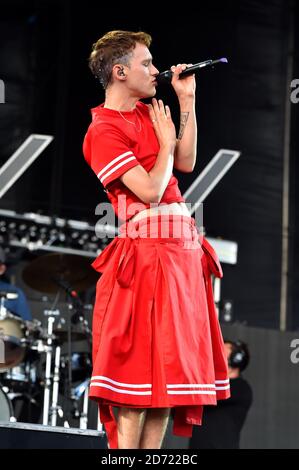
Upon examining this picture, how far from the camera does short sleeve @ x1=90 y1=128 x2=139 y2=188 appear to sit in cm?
268

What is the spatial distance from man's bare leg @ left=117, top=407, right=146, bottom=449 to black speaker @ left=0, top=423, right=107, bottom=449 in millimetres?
320

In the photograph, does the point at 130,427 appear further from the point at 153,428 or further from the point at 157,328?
the point at 157,328

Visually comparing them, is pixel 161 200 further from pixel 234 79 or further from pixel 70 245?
pixel 234 79

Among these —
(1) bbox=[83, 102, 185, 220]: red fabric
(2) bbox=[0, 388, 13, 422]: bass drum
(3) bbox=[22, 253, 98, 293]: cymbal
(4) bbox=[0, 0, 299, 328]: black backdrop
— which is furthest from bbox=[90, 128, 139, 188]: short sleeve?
(4) bbox=[0, 0, 299, 328]: black backdrop

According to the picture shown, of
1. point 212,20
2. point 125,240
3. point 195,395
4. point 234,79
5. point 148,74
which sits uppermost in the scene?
point 212,20

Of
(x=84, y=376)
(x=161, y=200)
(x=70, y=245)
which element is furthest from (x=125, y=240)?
(x=70, y=245)

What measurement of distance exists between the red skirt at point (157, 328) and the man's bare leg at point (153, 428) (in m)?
0.05

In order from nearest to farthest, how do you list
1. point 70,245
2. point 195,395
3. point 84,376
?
point 195,395 < point 84,376 < point 70,245

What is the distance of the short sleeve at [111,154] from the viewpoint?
2.68 m

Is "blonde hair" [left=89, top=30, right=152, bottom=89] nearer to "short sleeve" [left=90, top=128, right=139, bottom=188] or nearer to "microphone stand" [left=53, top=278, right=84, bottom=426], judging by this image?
"short sleeve" [left=90, top=128, right=139, bottom=188]

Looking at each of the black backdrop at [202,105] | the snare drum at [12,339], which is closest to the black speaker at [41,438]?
the snare drum at [12,339]

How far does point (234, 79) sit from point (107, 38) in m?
6.43

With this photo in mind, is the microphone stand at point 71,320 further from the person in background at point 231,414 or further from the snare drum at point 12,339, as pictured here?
the person in background at point 231,414

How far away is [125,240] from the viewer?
108 inches
